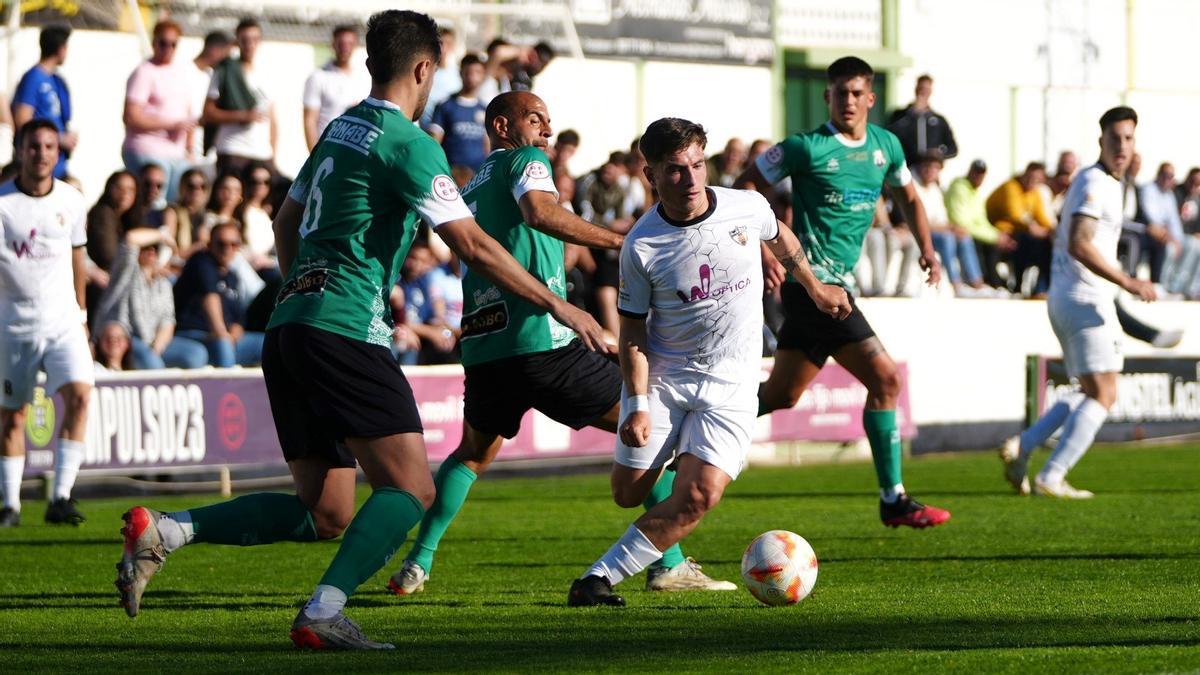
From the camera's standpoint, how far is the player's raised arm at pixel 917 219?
11539 millimetres

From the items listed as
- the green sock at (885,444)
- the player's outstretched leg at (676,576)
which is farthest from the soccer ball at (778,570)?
the green sock at (885,444)

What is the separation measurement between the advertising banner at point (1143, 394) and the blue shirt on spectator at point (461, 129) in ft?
21.4

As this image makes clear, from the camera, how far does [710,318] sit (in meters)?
7.98

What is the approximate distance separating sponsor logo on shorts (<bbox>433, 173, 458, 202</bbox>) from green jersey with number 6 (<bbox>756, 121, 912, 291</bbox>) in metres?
4.96

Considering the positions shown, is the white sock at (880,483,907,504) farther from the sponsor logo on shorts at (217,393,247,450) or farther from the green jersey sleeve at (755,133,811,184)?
the sponsor logo on shorts at (217,393,247,450)

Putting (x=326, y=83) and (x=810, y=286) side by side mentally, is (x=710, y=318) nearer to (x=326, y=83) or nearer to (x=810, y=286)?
(x=810, y=286)

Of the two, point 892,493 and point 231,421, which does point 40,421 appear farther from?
point 892,493

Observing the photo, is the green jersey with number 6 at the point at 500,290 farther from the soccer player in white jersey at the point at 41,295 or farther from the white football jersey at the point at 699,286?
the soccer player in white jersey at the point at 41,295

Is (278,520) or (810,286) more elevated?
(810,286)

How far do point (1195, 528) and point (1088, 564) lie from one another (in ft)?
7.12

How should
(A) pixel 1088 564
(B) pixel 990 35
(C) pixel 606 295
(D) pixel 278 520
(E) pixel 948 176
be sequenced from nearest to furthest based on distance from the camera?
(D) pixel 278 520 → (A) pixel 1088 564 → (C) pixel 606 295 → (E) pixel 948 176 → (B) pixel 990 35

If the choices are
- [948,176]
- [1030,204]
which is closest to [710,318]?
[1030,204]

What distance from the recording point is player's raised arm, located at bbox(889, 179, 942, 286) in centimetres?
1154

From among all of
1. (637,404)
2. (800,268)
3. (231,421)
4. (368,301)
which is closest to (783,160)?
(800,268)
